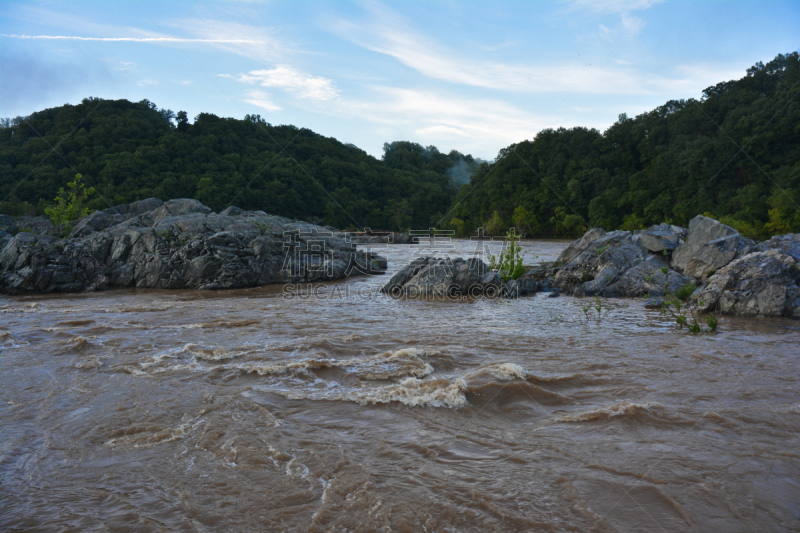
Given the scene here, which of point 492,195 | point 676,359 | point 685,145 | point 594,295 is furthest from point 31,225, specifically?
point 492,195

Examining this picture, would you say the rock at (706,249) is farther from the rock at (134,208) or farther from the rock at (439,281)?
the rock at (134,208)

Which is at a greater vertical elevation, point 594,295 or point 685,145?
point 685,145

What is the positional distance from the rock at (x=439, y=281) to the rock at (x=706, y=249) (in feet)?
16.9

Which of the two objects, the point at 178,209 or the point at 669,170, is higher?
the point at 669,170

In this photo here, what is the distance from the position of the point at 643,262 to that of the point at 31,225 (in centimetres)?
2895

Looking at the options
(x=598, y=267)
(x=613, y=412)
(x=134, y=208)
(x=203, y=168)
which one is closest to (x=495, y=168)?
(x=203, y=168)

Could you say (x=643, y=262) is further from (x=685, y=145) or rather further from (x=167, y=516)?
(x=685, y=145)

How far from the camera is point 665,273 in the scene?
1130cm

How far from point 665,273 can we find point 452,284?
17.8ft

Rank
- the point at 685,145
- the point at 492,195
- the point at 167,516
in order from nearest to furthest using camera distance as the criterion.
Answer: the point at 167,516, the point at 685,145, the point at 492,195

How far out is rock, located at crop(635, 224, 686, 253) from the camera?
509 inches

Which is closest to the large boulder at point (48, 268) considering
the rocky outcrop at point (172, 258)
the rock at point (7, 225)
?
the rocky outcrop at point (172, 258)

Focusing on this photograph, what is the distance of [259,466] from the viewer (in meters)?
3.38

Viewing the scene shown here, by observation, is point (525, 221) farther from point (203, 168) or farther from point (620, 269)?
point (620, 269)
